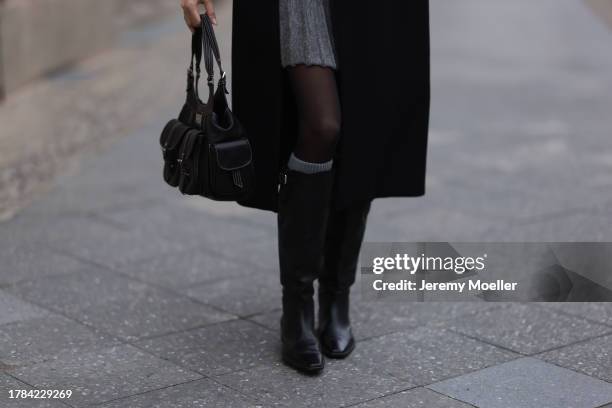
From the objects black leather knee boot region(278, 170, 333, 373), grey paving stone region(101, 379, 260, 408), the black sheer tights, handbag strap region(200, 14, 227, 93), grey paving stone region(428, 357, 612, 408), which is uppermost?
handbag strap region(200, 14, 227, 93)

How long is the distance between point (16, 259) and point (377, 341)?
5.55ft

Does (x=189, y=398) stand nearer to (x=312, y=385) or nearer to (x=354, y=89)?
(x=312, y=385)

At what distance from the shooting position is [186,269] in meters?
4.52

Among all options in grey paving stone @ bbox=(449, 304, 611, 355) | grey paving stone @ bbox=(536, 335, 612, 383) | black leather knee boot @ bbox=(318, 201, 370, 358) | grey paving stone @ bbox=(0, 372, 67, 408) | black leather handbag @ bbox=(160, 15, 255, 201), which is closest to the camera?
grey paving stone @ bbox=(0, 372, 67, 408)

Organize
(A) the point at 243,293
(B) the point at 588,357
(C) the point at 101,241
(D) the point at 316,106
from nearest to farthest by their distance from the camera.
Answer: (D) the point at 316,106 → (B) the point at 588,357 → (A) the point at 243,293 → (C) the point at 101,241

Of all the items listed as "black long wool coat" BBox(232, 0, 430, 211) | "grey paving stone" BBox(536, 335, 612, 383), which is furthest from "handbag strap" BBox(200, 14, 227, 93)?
"grey paving stone" BBox(536, 335, 612, 383)

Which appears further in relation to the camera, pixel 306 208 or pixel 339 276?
pixel 339 276

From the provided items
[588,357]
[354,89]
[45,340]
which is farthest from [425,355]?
[45,340]

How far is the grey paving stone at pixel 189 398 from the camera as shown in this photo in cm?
309

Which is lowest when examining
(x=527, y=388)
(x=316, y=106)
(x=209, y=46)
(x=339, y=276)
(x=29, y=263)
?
(x=527, y=388)

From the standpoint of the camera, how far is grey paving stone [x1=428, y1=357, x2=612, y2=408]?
3152 millimetres

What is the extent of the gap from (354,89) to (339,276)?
64 centimetres

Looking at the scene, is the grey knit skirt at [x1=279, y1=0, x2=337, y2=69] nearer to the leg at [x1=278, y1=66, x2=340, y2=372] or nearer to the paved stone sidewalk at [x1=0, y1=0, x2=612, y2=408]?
the leg at [x1=278, y1=66, x2=340, y2=372]

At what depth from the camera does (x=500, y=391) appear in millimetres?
3232
